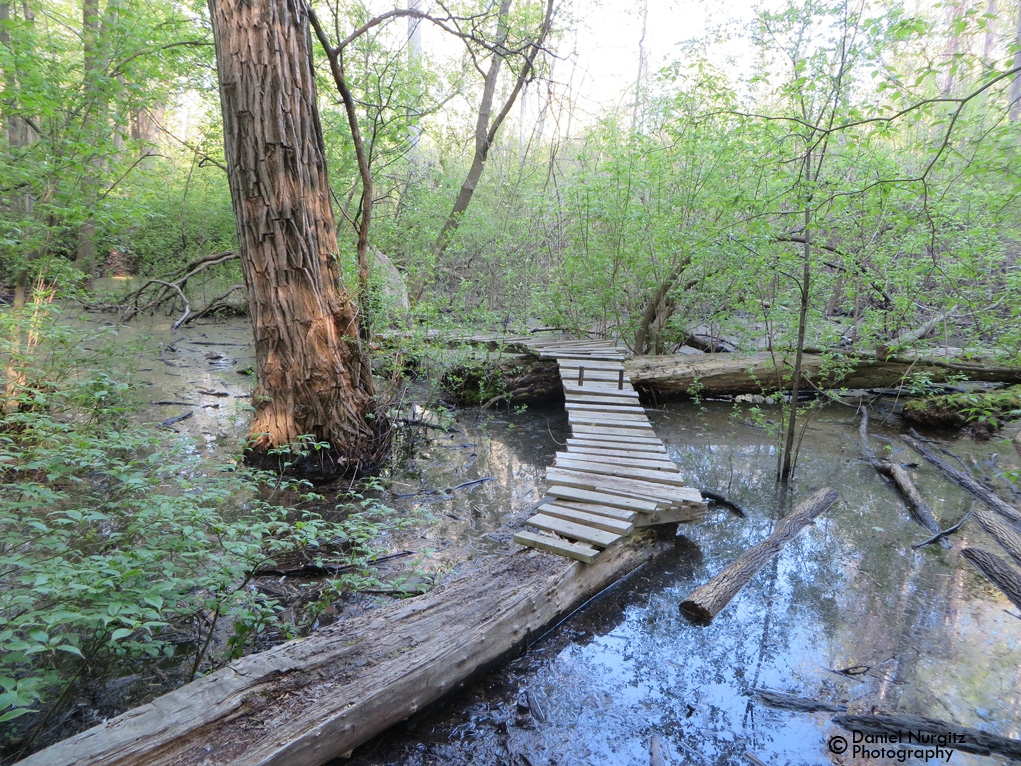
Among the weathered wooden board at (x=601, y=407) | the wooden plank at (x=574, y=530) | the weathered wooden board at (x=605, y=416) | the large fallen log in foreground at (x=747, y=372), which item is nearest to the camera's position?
the wooden plank at (x=574, y=530)

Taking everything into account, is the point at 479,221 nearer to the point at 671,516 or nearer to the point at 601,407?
the point at 601,407

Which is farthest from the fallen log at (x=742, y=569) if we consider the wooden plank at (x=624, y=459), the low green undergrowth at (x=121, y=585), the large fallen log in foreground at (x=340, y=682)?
the low green undergrowth at (x=121, y=585)

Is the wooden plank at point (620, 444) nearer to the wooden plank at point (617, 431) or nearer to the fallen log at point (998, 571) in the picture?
the wooden plank at point (617, 431)

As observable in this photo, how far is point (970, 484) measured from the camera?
5562mm

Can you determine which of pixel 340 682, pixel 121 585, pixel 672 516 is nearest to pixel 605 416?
pixel 672 516

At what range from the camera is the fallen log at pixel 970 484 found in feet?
16.1

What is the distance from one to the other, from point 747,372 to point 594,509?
485cm

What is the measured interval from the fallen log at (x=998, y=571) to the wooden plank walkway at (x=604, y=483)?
200cm

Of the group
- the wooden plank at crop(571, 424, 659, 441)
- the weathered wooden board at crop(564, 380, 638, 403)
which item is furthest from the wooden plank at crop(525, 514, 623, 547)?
the weathered wooden board at crop(564, 380, 638, 403)

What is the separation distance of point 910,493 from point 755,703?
11.6 ft

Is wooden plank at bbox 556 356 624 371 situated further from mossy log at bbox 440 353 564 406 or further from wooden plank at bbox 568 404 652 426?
wooden plank at bbox 568 404 652 426

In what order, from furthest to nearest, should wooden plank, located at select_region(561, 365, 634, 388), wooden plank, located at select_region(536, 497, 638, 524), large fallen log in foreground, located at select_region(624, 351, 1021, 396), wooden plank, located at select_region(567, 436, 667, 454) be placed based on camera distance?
large fallen log in foreground, located at select_region(624, 351, 1021, 396) < wooden plank, located at select_region(561, 365, 634, 388) < wooden plank, located at select_region(567, 436, 667, 454) < wooden plank, located at select_region(536, 497, 638, 524)

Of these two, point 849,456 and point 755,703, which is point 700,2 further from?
point 755,703

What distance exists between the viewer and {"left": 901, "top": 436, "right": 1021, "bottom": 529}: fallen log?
Result: 4.92 m
